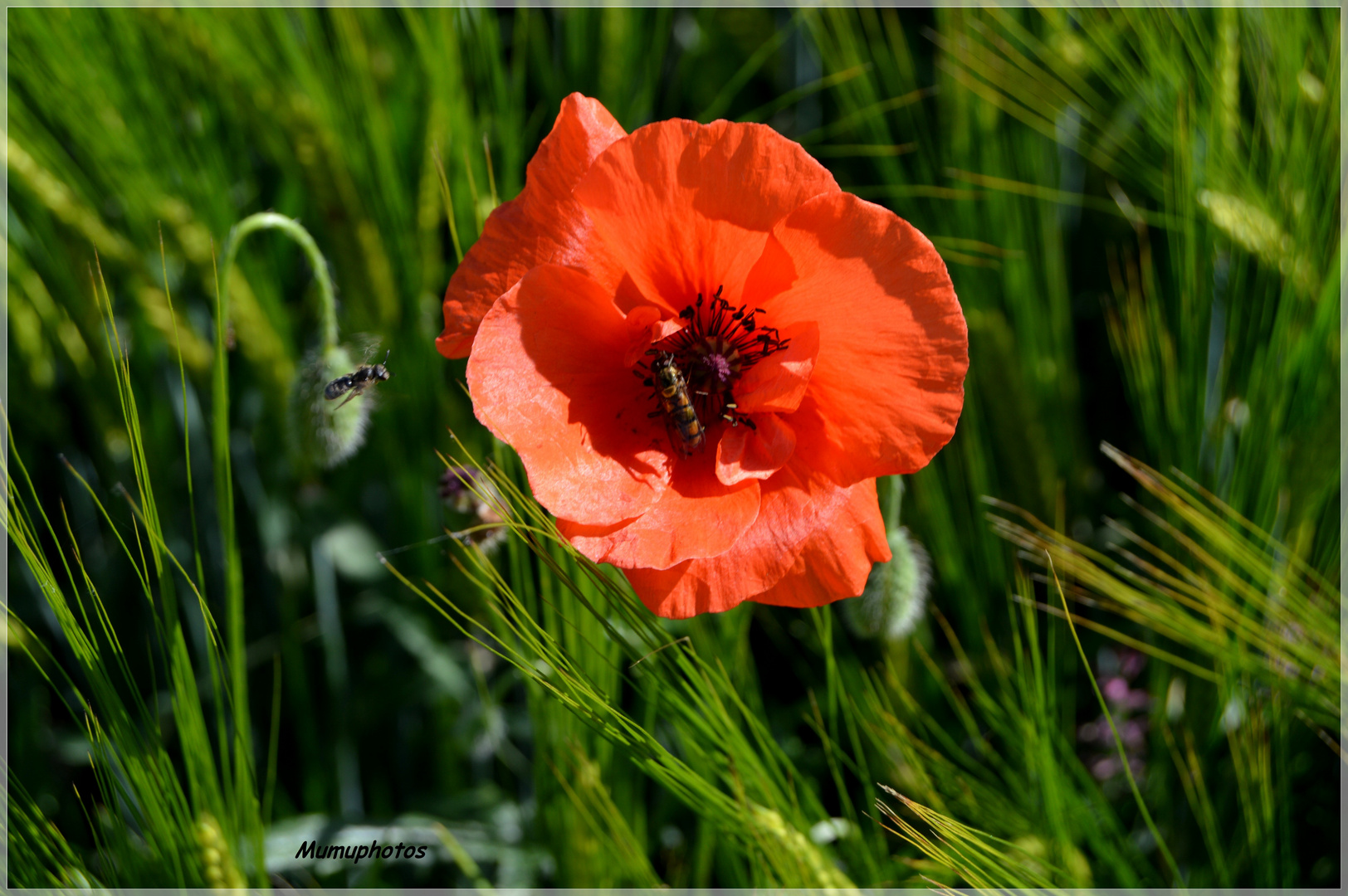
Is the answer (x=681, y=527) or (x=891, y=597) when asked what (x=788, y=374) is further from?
(x=891, y=597)

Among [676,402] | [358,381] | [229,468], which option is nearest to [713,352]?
[676,402]

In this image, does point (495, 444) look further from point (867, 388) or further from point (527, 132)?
point (527, 132)

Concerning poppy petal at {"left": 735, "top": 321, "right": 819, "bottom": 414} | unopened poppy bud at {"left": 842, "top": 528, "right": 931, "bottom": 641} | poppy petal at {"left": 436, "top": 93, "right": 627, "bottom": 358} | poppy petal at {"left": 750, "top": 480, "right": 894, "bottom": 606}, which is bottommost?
unopened poppy bud at {"left": 842, "top": 528, "right": 931, "bottom": 641}

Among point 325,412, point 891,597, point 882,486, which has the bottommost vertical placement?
point 891,597

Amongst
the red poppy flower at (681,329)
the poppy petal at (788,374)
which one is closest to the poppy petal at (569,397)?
the red poppy flower at (681,329)

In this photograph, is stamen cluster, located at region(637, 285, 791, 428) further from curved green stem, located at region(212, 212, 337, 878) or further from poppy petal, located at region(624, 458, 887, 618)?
curved green stem, located at region(212, 212, 337, 878)

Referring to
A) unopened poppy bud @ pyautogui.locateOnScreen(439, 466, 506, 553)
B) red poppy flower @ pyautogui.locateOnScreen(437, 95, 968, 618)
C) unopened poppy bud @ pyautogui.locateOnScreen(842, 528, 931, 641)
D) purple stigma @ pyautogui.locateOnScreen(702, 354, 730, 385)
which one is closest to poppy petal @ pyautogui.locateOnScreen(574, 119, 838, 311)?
red poppy flower @ pyautogui.locateOnScreen(437, 95, 968, 618)

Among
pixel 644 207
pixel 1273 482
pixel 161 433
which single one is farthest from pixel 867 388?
pixel 161 433
